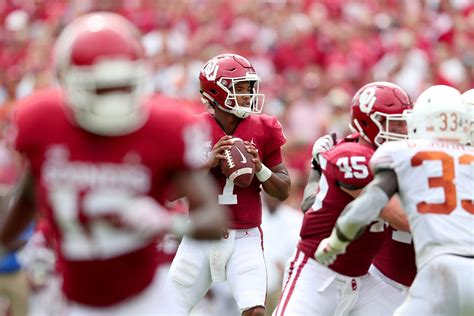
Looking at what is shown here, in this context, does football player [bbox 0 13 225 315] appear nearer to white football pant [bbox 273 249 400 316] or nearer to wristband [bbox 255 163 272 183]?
white football pant [bbox 273 249 400 316]

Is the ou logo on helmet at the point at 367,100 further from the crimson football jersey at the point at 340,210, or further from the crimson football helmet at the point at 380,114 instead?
the crimson football jersey at the point at 340,210

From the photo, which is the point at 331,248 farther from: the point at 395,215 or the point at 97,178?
the point at 97,178

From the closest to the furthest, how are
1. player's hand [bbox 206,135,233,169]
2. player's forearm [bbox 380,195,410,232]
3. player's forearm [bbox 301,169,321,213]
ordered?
player's forearm [bbox 380,195,410,232]
player's forearm [bbox 301,169,321,213]
player's hand [bbox 206,135,233,169]

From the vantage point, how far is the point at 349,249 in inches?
229

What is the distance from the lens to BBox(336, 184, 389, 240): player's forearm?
4.74 metres

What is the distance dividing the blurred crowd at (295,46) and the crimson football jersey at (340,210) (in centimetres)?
608

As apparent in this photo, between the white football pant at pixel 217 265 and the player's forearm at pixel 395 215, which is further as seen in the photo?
the white football pant at pixel 217 265

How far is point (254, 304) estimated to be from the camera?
6.19 metres

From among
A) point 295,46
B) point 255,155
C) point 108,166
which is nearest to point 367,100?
point 255,155

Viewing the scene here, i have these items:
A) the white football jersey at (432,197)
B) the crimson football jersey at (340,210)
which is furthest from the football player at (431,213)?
the crimson football jersey at (340,210)

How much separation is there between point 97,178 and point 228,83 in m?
2.65

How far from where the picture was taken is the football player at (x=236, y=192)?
6.28 meters

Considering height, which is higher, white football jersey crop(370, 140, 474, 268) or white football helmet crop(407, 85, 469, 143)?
white football helmet crop(407, 85, 469, 143)

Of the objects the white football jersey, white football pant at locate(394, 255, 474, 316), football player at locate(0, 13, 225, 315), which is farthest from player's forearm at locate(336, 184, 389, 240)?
football player at locate(0, 13, 225, 315)
